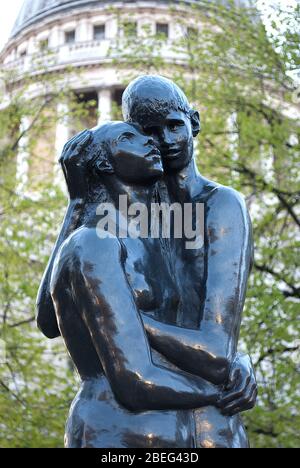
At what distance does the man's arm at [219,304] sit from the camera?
2090 millimetres

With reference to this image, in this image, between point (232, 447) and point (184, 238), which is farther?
point (184, 238)

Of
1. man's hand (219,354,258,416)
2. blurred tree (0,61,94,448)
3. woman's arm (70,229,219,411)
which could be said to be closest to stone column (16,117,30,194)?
blurred tree (0,61,94,448)

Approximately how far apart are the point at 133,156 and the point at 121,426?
2.97 ft

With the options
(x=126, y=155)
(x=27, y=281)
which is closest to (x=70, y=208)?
(x=126, y=155)

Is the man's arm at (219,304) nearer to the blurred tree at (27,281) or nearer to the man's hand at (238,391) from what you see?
the man's hand at (238,391)

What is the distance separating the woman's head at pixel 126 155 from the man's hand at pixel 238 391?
711 mm

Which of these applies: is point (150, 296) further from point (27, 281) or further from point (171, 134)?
point (27, 281)

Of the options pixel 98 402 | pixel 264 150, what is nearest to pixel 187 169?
pixel 98 402

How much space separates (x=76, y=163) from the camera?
241cm

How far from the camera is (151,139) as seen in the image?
2387mm

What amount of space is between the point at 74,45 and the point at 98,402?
134 ft

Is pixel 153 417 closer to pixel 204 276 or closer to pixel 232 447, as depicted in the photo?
pixel 232 447

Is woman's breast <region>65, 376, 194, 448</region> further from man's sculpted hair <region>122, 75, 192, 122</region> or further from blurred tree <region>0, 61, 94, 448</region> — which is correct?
blurred tree <region>0, 61, 94, 448</region>

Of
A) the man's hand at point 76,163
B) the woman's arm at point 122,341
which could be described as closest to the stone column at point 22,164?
the man's hand at point 76,163
